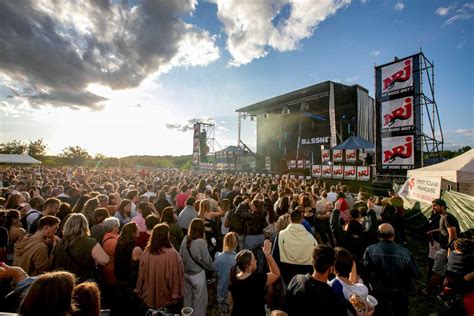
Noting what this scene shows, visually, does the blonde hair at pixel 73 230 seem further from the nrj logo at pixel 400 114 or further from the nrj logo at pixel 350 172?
the nrj logo at pixel 400 114

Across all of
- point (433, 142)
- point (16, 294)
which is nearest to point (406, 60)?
point (433, 142)

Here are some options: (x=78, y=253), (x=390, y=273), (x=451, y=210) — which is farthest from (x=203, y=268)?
(x=451, y=210)

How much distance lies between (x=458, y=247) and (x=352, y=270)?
1.87 m

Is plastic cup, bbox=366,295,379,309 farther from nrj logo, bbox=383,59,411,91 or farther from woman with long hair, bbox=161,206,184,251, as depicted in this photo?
nrj logo, bbox=383,59,411,91

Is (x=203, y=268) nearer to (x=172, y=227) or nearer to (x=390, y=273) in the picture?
(x=172, y=227)

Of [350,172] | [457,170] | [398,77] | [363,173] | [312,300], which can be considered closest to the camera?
[312,300]

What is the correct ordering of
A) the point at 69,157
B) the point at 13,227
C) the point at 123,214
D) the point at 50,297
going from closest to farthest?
1. the point at 50,297
2. the point at 13,227
3. the point at 123,214
4. the point at 69,157

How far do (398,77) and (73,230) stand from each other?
16.6 metres

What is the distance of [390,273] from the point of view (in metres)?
2.87

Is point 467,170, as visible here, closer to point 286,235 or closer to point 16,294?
point 286,235

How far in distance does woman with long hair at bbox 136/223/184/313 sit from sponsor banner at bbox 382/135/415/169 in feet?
47.8

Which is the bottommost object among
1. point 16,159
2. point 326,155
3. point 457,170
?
point 457,170

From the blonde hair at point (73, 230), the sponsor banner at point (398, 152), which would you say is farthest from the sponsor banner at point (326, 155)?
the blonde hair at point (73, 230)

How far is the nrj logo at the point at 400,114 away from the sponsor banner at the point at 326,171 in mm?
4316
